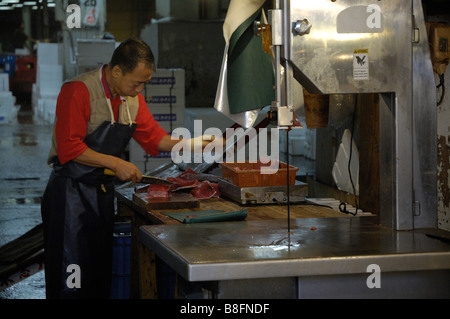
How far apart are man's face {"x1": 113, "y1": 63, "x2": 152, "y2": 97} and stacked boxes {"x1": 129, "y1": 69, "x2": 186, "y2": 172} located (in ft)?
19.1

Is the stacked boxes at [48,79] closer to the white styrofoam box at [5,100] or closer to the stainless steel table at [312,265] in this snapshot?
the white styrofoam box at [5,100]

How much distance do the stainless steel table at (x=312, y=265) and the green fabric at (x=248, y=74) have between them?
98 centimetres

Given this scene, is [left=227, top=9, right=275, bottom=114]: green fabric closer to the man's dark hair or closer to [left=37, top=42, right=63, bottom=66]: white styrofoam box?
the man's dark hair

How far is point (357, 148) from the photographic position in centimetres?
509

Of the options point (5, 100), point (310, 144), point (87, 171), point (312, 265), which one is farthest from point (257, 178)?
point (5, 100)

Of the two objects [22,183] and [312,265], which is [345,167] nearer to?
[312,265]

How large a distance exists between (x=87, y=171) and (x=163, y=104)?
6010 mm

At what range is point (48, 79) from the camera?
1906 cm

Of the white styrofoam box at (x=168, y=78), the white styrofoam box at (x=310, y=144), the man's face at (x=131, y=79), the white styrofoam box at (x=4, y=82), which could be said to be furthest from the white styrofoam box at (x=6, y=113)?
the man's face at (x=131, y=79)

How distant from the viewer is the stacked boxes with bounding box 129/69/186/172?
983cm

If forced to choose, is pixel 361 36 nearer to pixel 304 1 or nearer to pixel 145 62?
pixel 304 1

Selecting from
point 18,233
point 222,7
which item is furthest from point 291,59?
point 222,7

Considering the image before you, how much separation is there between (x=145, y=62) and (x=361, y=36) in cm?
152

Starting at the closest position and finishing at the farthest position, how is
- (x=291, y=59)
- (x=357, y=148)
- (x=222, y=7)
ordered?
1. (x=291, y=59)
2. (x=357, y=148)
3. (x=222, y=7)
